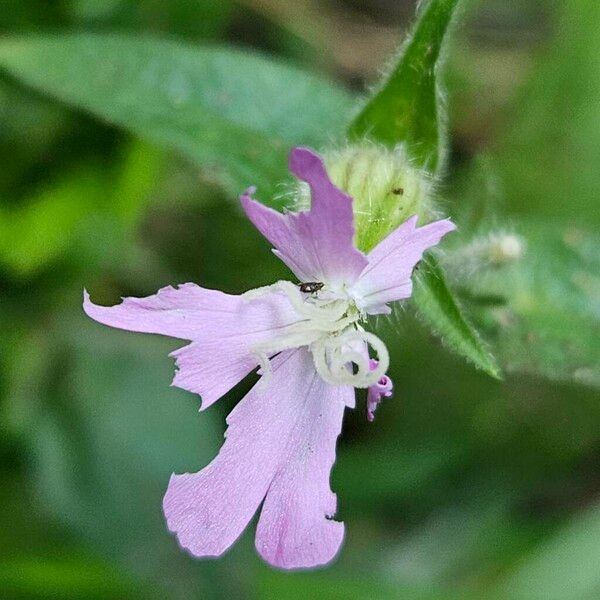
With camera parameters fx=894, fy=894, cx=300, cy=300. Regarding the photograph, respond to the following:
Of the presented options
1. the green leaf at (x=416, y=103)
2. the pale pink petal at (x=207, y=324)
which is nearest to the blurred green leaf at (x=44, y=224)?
the green leaf at (x=416, y=103)

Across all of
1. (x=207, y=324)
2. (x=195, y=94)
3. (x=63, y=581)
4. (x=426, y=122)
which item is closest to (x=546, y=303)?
(x=426, y=122)

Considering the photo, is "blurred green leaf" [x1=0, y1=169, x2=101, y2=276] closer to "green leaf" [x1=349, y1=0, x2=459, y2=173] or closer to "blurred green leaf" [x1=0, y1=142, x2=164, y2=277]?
"blurred green leaf" [x1=0, y1=142, x2=164, y2=277]

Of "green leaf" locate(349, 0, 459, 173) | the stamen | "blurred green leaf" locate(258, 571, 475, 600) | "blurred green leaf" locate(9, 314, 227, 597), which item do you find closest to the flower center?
the stamen

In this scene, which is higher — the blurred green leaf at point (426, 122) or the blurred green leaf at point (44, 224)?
the blurred green leaf at point (426, 122)

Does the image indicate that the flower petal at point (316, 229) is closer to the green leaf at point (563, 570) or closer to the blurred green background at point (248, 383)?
the blurred green background at point (248, 383)

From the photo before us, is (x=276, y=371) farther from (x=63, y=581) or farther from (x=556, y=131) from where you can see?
(x=556, y=131)

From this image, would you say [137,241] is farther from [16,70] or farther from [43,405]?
[16,70]
